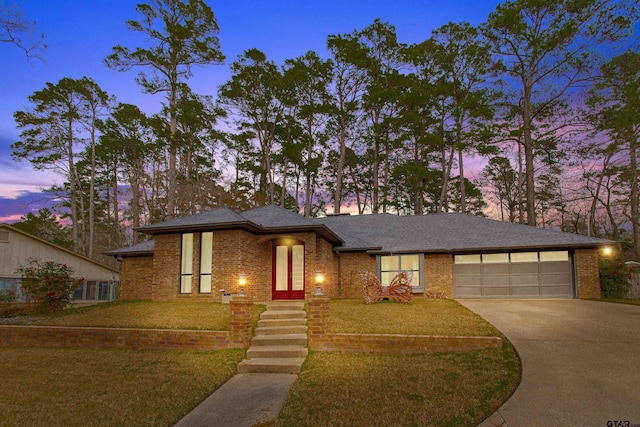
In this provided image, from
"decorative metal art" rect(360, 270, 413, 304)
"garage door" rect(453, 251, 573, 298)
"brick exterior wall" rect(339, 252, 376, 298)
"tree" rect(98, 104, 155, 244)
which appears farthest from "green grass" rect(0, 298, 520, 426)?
"tree" rect(98, 104, 155, 244)

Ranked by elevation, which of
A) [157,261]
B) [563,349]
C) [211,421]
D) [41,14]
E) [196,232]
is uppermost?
[41,14]

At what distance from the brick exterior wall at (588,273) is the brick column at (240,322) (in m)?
14.1

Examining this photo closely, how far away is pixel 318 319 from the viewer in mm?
8141

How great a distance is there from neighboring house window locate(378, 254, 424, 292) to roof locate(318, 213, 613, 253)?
0.48m

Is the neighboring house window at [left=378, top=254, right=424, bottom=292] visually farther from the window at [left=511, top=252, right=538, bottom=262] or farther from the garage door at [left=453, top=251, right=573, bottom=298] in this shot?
the window at [left=511, top=252, right=538, bottom=262]

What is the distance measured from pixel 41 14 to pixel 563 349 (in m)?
10.7

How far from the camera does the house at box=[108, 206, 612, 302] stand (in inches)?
565

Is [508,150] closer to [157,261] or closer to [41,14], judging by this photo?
[157,261]

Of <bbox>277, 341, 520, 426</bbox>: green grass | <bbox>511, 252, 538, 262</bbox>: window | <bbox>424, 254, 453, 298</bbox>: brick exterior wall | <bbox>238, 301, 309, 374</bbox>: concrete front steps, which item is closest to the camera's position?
<bbox>277, 341, 520, 426</bbox>: green grass

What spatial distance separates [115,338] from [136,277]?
30.7 feet

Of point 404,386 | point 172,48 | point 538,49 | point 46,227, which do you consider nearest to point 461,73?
point 538,49

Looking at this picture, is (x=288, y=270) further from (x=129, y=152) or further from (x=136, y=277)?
(x=129, y=152)

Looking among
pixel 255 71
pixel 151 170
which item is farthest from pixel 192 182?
pixel 255 71

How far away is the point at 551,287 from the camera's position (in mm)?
16625
